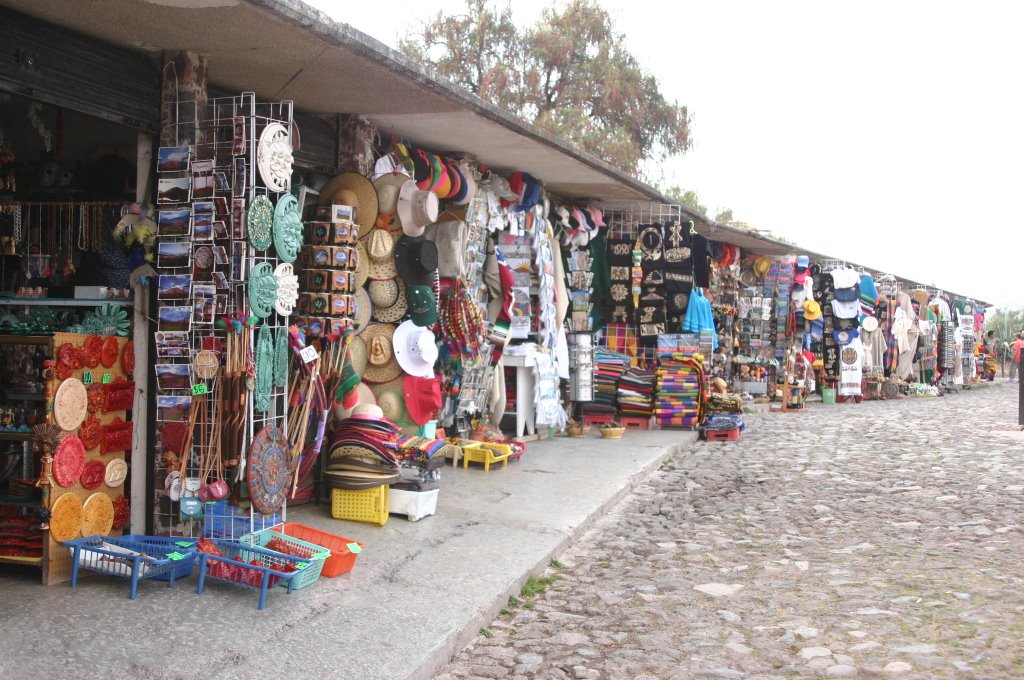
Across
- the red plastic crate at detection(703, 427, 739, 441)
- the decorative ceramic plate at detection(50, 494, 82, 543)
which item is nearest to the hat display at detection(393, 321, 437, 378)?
the decorative ceramic plate at detection(50, 494, 82, 543)

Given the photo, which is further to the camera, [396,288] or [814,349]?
[814,349]

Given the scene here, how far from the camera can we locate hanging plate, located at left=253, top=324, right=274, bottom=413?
17.8 feet

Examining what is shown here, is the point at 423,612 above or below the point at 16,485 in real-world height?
below

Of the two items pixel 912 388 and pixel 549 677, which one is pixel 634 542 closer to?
pixel 549 677

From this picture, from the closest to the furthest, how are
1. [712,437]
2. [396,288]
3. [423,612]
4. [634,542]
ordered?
[423,612], [634,542], [396,288], [712,437]

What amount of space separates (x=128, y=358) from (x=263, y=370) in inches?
29.4

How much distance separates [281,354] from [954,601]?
13.7 ft

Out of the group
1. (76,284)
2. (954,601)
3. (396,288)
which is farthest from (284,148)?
(954,601)

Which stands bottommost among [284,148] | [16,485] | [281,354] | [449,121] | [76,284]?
[16,485]

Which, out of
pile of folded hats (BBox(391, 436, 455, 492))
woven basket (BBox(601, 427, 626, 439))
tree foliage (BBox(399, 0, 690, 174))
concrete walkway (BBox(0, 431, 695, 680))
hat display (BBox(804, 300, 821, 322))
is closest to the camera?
concrete walkway (BBox(0, 431, 695, 680))

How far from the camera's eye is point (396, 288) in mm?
7582

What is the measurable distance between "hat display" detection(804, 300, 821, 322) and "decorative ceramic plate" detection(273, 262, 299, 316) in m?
15.7

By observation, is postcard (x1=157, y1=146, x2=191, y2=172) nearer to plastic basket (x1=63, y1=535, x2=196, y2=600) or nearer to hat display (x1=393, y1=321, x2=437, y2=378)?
plastic basket (x1=63, y1=535, x2=196, y2=600)

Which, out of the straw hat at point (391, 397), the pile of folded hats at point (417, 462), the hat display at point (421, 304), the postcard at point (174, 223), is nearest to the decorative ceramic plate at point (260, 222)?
the postcard at point (174, 223)
